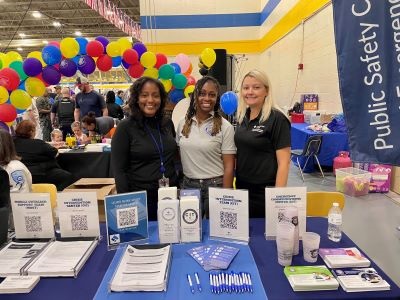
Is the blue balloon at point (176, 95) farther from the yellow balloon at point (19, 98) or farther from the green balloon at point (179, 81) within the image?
the yellow balloon at point (19, 98)

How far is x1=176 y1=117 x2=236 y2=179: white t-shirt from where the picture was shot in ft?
6.15

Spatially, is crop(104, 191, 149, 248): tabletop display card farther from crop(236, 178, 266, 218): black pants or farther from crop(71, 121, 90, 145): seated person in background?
crop(71, 121, 90, 145): seated person in background

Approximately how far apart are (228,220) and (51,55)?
368cm

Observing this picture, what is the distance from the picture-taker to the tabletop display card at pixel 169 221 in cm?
144

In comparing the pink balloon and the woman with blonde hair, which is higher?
the pink balloon

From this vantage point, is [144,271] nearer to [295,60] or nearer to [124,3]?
[295,60]

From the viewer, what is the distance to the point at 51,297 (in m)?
1.12

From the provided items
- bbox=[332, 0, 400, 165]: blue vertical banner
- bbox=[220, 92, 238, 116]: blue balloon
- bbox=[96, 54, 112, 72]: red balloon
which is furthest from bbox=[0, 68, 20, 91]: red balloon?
bbox=[332, 0, 400, 165]: blue vertical banner

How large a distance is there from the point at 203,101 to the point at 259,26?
8978 millimetres

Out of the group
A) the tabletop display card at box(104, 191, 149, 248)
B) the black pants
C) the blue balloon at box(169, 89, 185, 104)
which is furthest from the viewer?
the blue balloon at box(169, 89, 185, 104)

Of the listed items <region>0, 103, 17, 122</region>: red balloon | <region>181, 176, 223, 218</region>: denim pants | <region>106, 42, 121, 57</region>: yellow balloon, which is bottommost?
<region>181, 176, 223, 218</region>: denim pants

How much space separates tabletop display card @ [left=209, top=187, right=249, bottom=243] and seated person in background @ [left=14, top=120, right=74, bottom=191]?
261cm

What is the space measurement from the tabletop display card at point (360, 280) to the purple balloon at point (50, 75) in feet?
13.3

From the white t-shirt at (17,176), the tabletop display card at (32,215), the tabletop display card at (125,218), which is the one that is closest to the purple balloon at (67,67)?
the white t-shirt at (17,176)
